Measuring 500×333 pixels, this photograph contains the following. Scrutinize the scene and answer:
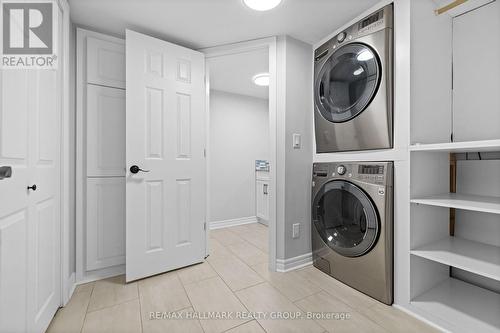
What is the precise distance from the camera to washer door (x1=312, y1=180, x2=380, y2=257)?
59.9 inches

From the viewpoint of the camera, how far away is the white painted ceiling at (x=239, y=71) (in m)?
2.33

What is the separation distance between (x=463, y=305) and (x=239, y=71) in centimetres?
284

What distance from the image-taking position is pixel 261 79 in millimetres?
2887

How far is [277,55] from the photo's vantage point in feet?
6.46

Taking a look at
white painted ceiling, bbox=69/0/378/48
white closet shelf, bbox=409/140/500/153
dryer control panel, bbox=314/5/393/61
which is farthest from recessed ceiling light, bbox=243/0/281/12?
white closet shelf, bbox=409/140/500/153

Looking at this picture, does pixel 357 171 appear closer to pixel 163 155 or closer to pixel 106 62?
pixel 163 155

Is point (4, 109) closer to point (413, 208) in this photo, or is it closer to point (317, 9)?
point (317, 9)

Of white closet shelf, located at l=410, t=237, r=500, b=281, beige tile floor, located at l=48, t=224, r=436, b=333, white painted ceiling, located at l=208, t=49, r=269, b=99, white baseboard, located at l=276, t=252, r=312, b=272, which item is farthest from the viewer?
white painted ceiling, located at l=208, t=49, r=269, b=99

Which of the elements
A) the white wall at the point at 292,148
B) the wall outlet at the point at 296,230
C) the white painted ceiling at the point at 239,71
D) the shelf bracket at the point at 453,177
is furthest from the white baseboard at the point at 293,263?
the white painted ceiling at the point at 239,71

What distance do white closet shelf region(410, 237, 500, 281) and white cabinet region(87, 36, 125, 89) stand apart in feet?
8.50

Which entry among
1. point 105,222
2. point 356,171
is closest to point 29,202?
point 105,222

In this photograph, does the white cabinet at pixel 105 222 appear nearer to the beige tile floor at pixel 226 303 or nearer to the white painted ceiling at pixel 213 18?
the beige tile floor at pixel 226 303

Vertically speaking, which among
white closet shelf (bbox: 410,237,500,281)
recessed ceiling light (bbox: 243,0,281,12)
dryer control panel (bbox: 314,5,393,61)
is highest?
recessed ceiling light (bbox: 243,0,281,12)

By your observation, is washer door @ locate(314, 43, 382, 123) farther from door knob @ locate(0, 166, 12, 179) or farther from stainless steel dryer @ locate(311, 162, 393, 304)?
door knob @ locate(0, 166, 12, 179)
